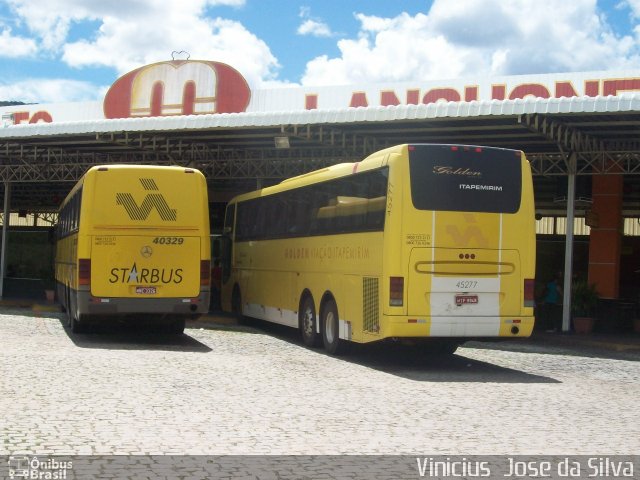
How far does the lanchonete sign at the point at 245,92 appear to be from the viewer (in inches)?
1331

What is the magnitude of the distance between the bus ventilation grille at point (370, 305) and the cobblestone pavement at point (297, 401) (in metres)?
0.67

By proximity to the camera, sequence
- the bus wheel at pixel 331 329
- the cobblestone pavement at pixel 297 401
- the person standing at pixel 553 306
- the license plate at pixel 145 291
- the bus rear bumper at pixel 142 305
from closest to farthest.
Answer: the cobblestone pavement at pixel 297 401, the bus wheel at pixel 331 329, the bus rear bumper at pixel 142 305, the license plate at pixel 145 291, the person standing at pixel 553 306

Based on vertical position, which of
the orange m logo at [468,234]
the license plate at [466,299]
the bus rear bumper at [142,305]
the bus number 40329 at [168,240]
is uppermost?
the orange m logo at [468,234]

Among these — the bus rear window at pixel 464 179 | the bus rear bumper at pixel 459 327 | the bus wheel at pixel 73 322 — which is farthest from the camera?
the bus wheel at pixel 73 322

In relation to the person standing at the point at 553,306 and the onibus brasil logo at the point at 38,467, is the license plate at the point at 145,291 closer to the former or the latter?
the onibus brasil logo at the point at 38,467

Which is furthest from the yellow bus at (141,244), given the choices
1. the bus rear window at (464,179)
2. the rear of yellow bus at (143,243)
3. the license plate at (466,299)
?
the license plate at (466,299)

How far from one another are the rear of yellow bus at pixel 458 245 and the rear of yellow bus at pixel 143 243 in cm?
444

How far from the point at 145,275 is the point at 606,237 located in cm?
1445

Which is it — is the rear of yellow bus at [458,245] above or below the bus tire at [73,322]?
above

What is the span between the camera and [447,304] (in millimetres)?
13727

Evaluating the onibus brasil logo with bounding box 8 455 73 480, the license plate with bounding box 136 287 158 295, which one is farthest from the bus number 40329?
the onibus brasil logo with bounding box 8 455 73 480

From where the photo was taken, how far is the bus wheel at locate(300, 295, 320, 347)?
55.1 ft

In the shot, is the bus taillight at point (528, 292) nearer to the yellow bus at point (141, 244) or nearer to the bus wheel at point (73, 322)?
the yellow bus at point (141, 244)

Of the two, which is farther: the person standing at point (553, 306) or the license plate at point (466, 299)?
the person standing at point (553, 306)
